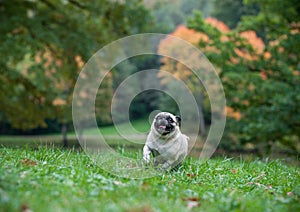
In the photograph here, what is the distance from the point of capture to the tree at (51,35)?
1510cm

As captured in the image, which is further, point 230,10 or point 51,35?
point 230,10

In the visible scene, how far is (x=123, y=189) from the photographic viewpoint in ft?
14.3

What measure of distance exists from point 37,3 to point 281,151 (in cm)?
1296

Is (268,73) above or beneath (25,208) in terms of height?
above

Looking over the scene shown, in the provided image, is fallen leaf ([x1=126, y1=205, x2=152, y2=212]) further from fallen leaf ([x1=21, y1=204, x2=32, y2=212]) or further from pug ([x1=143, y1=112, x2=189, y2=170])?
pug ([x1=143, y1=112, x2=189, y2=170])

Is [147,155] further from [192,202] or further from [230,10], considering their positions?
[230,10]

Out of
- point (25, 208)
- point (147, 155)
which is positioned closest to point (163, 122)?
point (147, 155)

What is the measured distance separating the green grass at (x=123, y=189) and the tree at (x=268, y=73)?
766 cm

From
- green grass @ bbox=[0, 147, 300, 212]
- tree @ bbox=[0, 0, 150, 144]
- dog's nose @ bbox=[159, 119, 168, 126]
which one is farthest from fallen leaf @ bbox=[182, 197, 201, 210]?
tree @ bbox=[0, 0, 150, 144]

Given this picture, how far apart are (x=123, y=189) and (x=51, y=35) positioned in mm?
11610

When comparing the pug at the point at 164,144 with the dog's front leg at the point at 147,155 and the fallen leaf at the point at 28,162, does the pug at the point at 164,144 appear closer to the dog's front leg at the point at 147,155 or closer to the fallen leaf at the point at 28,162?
the dog's front leg at the point at 147,155

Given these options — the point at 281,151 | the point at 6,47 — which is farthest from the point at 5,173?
the point at 281,151

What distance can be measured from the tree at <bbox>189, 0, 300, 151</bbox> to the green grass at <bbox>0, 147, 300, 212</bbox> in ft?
25.1

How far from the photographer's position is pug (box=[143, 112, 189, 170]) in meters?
5.93
